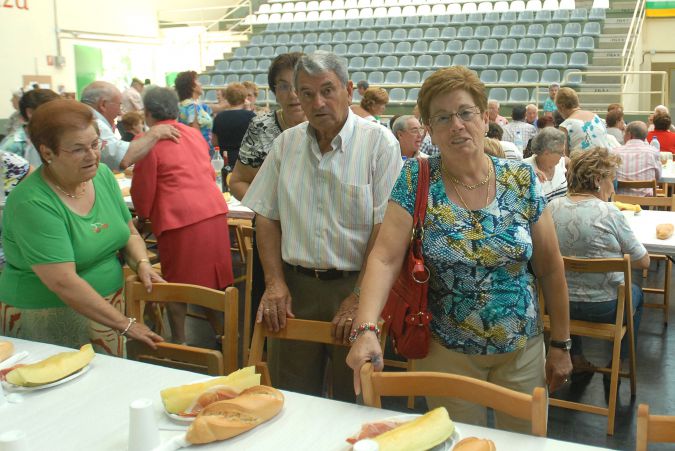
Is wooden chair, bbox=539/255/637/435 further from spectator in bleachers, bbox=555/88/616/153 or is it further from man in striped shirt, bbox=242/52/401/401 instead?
spectator in bleachers, bbox=555/88/616/153

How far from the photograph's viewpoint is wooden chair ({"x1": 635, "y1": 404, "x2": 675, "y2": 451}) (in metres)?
1.42

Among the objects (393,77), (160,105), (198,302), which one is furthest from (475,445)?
(393,77)

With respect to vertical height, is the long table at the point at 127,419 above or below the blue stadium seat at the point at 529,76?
below

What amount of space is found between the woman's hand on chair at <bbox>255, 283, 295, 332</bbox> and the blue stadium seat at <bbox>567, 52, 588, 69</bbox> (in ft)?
38.9

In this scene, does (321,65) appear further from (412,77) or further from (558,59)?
(558,59)

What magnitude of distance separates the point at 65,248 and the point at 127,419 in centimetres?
84

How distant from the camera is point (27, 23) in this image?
12.8 meters

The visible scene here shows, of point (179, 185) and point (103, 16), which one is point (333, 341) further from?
point (103, 16)

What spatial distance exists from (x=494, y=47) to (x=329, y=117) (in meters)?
12.6

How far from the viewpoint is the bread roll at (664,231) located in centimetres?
379

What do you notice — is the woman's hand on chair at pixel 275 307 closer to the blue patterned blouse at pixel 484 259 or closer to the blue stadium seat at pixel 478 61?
the blue patterned blouse at pixel 484 259

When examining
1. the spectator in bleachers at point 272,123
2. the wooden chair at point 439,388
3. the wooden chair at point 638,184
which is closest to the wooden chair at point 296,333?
the wooden chair at point 439,388

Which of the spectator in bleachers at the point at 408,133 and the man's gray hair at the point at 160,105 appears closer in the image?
the man's gray hair at the point at 160,105

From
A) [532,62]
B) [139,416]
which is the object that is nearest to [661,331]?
[139,416]
